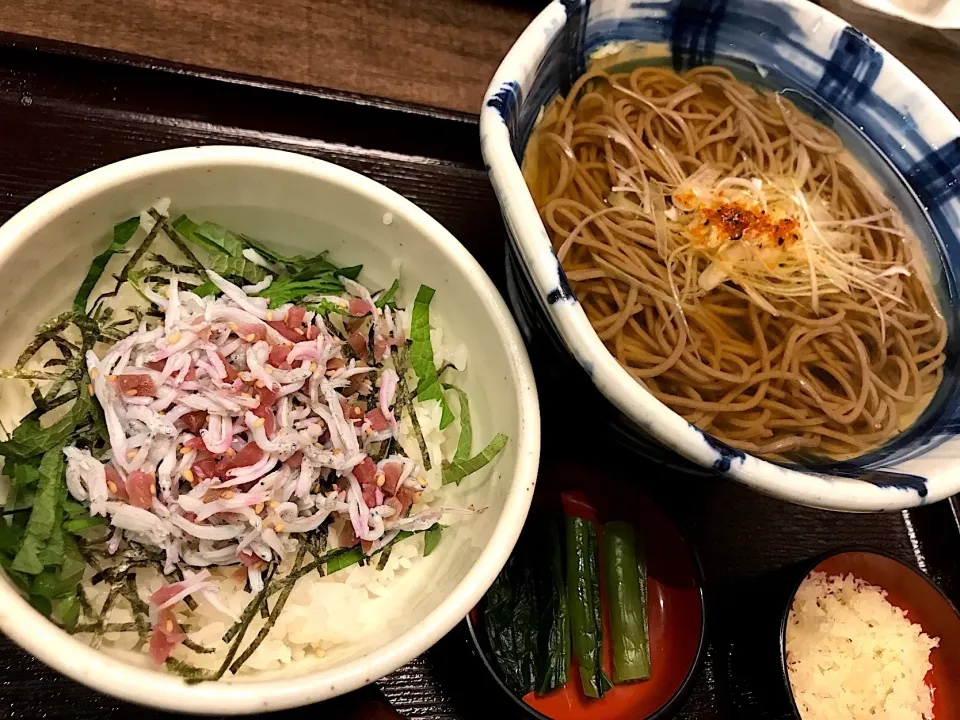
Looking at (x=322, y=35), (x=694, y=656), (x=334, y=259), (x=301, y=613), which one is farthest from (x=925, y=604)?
(x=322, y=35)

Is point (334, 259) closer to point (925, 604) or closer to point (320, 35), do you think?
point (320, 35)

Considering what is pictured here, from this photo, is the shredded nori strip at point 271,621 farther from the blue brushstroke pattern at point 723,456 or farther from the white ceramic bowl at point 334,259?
the blue brushstroke pattern at point 723,456

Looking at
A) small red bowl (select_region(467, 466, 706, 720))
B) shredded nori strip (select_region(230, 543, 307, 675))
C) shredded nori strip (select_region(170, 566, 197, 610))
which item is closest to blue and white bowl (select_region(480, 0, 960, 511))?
small red bowl (select_region(467, 466, 706, 720))

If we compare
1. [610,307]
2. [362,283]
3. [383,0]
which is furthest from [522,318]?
[383,0]

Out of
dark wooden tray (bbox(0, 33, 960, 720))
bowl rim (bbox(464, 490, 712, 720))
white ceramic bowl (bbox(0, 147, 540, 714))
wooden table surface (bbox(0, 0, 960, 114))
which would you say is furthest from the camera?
wooden table surface (bbox(0, 0, 960, 114))

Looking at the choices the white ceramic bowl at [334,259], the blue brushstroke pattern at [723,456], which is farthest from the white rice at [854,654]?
the white ceramic bowl at [334,259]

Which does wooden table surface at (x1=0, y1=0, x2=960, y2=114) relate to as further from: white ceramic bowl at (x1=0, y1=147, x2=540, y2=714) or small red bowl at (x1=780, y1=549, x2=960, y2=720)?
small red bowl at (x1=780, y1=549, x2=960, y2=720)
